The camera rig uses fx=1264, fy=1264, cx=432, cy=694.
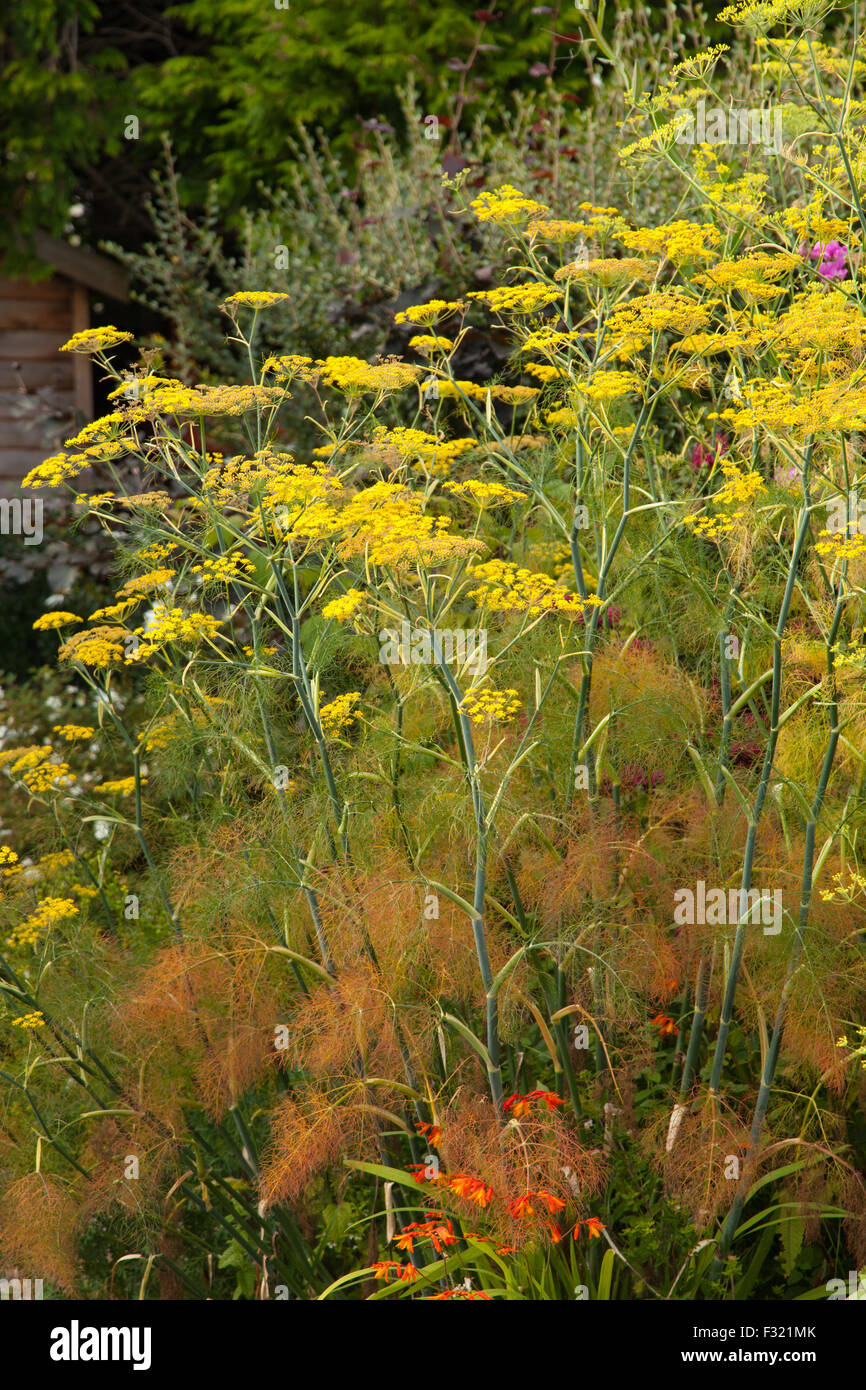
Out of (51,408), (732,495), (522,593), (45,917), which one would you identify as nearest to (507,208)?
(732,495)

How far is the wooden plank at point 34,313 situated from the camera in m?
11.7

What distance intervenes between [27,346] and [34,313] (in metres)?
0.34

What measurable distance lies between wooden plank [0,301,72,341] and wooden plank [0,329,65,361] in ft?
0.26

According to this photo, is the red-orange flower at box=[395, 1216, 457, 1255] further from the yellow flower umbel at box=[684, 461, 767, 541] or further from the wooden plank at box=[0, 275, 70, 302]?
the wooden plank at box=[0, 275, 70, 302]

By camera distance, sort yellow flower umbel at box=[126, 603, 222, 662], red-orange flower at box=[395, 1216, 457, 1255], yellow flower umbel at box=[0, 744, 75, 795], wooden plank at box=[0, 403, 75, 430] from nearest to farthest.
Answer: red-orange flower at box=[395, 1216, 457, 1255] → yellow flower umbel at box=[126, 603, 222, 662] → yellow flower umbel at box=[0, 744, 75, 795] → wooden plank at box=[0, 403, 75, 430]

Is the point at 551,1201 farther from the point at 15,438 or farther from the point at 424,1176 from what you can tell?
the point at 15,438

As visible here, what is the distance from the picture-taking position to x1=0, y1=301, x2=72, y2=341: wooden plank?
11.7 m

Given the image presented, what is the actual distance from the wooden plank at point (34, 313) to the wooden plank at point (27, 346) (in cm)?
8

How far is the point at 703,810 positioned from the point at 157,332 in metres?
9.88

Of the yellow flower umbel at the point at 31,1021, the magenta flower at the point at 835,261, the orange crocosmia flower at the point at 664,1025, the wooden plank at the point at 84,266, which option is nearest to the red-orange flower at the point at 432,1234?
the orange crocosmia flower at the point at 664,1025

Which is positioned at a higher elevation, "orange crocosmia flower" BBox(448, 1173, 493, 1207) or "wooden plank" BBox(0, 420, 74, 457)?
"wooden plank" BBox(0, 420, 74, 457)

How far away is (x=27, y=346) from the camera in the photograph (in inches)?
460

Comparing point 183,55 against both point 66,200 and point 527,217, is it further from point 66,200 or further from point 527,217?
point 527,217

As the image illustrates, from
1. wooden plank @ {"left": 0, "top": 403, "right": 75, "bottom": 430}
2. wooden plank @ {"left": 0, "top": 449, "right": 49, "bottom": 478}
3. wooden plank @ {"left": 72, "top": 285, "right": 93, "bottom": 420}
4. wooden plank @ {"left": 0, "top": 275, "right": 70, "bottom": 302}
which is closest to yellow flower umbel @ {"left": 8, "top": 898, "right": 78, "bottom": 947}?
wooden plank @ {"left": 0, "top": 403, "right": 75, "bottom": 430}
